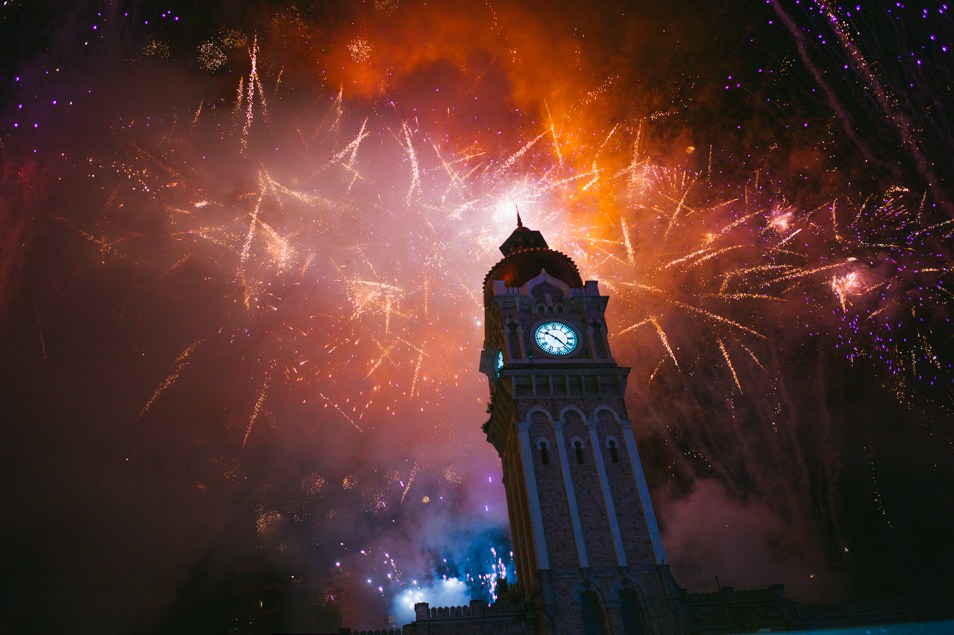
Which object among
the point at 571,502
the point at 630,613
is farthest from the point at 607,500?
the point at 630,613

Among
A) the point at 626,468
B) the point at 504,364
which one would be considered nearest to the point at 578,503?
the point at 626,468

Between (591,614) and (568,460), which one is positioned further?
(568,460)

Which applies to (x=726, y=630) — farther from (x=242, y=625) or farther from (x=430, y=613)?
(x=242, y=625)

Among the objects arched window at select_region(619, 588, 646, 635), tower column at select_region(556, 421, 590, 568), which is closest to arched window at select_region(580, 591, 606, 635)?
arched window at select_region(619, 588, 646, 635)

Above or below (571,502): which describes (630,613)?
below

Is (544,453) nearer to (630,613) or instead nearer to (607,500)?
(607,500)

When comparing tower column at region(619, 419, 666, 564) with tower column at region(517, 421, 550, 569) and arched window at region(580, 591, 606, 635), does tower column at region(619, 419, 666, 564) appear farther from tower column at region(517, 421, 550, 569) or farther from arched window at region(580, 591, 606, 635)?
tower column at region(517, 421, 550, 569)
